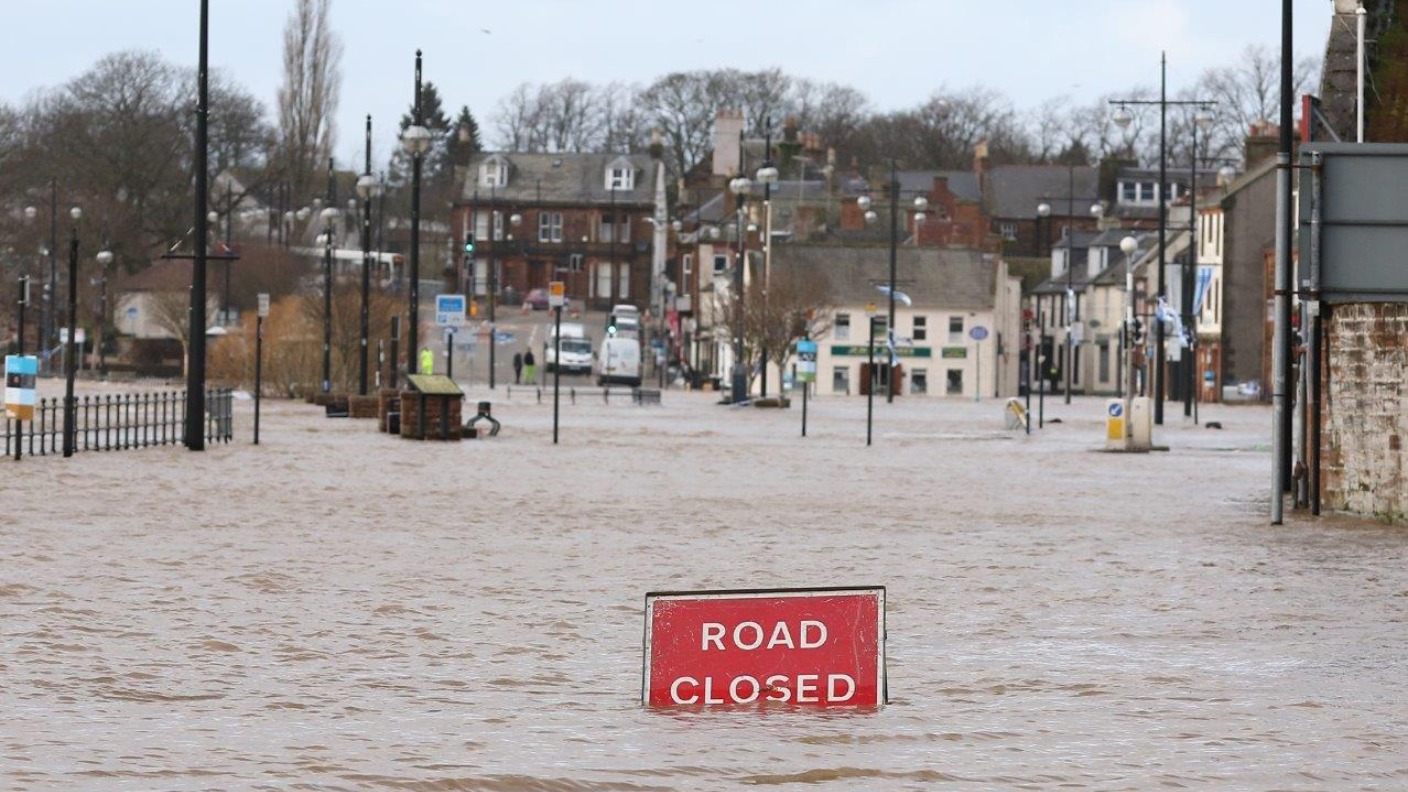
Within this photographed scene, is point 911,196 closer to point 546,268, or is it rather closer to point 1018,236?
point 1018,236

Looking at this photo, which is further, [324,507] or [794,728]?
[324,507]

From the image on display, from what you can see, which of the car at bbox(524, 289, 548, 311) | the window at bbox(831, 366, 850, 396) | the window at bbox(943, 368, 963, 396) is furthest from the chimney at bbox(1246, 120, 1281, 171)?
the car at bbox(524, 289, 548, 311)

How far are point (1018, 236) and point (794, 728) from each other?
5357 inches

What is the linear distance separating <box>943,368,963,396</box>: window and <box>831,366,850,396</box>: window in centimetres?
472

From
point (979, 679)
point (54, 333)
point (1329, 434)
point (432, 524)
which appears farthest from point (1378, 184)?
point (54, 333)

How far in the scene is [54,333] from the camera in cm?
10250

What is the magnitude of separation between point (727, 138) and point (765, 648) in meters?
139

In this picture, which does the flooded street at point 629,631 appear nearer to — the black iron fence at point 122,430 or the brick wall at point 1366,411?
the brick wall at point 1366,411

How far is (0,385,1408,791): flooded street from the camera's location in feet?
32.7

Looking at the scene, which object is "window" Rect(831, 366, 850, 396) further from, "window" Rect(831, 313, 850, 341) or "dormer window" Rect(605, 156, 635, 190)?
"dormer window" Rect(605, 156, 635, 190)

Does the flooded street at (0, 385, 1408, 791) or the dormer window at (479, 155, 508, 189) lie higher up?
the dormer window at (479, 155, 508, 189)

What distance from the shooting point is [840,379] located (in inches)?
4341

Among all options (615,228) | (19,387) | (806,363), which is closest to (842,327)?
(615,228)

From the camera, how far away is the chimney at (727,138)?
148 meters
